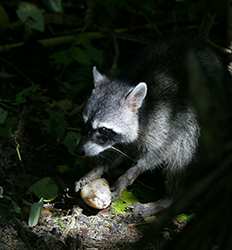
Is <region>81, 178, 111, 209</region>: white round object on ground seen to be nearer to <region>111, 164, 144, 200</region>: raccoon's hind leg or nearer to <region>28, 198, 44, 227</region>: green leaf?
<region>111, 164, 144, 200</region>: raccoon's hind leg

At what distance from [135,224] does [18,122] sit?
1.44 m

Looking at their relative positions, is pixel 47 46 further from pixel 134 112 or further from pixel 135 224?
pixel 135 224

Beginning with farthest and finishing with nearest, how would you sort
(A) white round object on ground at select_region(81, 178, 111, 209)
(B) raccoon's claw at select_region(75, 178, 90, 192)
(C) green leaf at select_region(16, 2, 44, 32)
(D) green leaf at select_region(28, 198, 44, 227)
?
1. (C) green leaf at select_region(16, 2, 44, 32)
2. (B) raccoon's claw at select_region(75, 178, 90, 192)
3. (A) white round object on ground at select_region(81, 178, 111, 209)
4. (D) green leaf at select_region(28, 198, 44, 227)

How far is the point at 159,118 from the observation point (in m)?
4.92

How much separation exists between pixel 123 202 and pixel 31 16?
2193 millimetres

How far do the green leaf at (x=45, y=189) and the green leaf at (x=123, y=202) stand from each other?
18.1 inches

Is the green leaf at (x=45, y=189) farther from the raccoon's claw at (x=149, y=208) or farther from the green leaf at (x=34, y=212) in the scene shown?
the raccoon's claw at (x=149, y=208)

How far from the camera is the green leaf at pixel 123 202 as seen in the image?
4.73m

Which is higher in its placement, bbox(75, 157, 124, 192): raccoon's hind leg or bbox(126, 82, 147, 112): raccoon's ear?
bbox(126, 82, 147, 112): raccoon's ear

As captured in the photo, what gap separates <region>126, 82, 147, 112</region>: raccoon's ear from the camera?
185 inches

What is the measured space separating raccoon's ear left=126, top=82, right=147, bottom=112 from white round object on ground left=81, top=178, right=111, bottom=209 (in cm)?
66

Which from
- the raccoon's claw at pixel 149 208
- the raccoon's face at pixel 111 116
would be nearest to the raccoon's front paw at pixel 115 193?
the raccoon's claw at pixel 149 208

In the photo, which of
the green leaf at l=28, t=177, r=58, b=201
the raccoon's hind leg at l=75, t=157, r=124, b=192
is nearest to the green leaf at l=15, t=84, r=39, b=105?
the raccoon's hind leg at l=75, t=157, r=124, b=192

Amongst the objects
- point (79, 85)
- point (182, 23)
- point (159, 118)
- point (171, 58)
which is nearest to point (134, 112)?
point (159, 118)
